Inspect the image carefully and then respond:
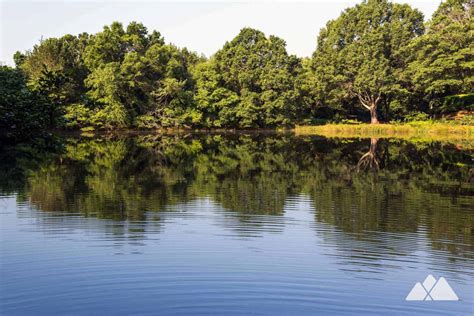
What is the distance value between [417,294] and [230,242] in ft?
12.7

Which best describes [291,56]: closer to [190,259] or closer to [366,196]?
[366,196]

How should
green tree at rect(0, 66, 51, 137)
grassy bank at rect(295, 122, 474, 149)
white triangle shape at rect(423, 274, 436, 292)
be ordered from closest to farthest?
1. white triangle shape at rect(423, 274, 436, 292)
2. green tree at rect(0, 66, 51, 137)
3. grassy bank at rect(295, 122, 474, 149)

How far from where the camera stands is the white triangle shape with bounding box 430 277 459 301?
6.97 meters

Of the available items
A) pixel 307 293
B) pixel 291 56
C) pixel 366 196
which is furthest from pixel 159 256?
pixel 291 56

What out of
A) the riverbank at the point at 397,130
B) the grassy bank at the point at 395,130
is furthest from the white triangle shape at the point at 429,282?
the grassy bank at the point at 395,130

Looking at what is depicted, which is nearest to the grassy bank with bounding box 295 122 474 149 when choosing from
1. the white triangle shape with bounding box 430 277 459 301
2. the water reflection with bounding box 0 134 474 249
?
the water reflection with bounding box 0 134 474 249

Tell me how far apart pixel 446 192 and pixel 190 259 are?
10.8 m

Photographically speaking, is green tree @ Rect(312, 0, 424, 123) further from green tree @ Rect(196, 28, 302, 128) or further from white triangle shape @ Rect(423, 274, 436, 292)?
white triangle shape @ Rect(423, 274, 436, 292)

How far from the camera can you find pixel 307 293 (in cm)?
698

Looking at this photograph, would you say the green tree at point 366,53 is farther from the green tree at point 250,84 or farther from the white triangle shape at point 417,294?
the white triangle shape at point 417,294

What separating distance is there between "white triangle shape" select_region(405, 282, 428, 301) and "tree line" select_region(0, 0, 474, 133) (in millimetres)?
46026

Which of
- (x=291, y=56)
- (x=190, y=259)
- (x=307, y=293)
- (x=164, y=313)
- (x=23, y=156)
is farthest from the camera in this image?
(x=291, y=56)

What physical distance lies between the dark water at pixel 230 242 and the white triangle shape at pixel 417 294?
4.0 inches

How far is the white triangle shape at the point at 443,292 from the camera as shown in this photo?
274 inches
